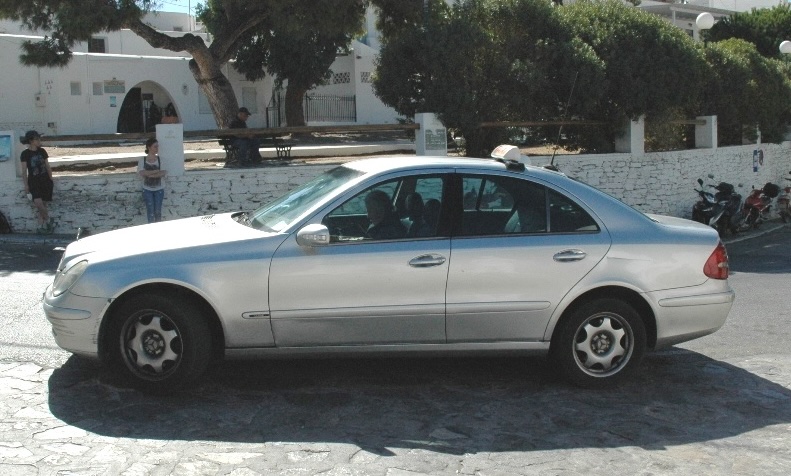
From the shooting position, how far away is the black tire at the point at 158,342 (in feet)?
19.7

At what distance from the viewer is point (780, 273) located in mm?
13211

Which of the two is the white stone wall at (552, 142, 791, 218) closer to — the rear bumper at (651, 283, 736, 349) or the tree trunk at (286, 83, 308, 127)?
the rear bumper at (651, 283, 736, 349)

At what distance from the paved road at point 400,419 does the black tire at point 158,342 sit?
0.17 metres

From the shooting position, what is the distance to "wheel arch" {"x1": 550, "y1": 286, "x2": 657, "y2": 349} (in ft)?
21.1

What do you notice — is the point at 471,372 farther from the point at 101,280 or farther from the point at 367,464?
the point at 101,280

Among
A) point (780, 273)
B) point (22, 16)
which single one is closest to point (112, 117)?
point (22, 16)

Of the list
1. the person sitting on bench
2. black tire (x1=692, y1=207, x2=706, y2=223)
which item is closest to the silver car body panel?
the person sitting on bench

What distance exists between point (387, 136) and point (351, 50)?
5354 mm

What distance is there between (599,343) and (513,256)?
881 mm

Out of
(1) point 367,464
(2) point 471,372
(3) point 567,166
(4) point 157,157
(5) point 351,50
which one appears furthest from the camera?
(5) point 351,50

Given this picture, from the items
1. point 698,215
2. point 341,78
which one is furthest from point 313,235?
point 341,78

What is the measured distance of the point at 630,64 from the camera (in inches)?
720

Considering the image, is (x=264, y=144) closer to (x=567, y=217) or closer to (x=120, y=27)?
(x=120, y=27)

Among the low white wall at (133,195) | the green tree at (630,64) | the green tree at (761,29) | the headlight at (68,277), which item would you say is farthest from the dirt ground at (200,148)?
the green tree at (761,29)
